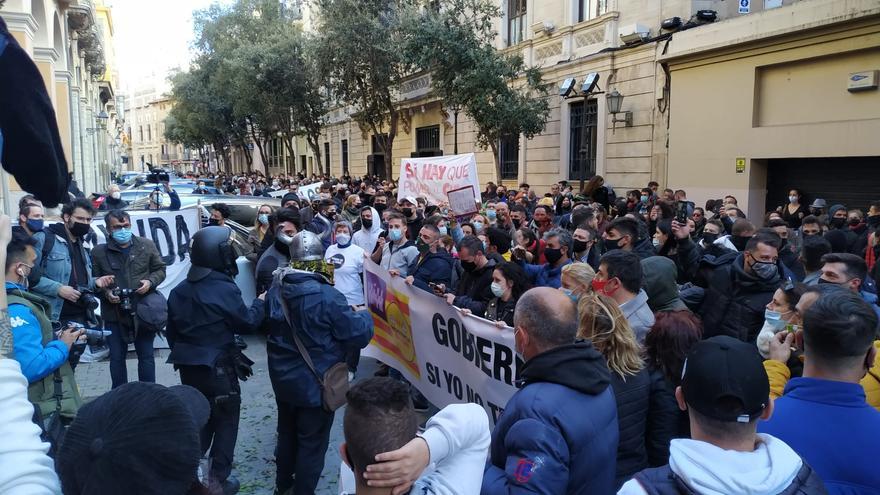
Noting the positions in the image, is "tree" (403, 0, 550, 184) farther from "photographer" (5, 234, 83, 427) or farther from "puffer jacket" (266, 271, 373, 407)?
"photographer" (5, 234, 83, 427)

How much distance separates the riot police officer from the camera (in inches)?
154

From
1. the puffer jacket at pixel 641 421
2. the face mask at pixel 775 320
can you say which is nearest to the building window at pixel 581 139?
the face mask at pixel 775 320

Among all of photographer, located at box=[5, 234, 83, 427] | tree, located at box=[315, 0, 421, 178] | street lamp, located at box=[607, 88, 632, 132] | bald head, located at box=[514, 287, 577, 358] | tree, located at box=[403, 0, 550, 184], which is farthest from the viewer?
tree, located at box=[315, 0, 421, 178]

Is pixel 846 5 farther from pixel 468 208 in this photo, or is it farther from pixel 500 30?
pixel 500 30

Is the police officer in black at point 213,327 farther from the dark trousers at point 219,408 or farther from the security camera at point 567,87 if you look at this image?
the security camera at point 567,87

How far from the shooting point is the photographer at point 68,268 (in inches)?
216

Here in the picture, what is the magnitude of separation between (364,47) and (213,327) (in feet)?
58.0

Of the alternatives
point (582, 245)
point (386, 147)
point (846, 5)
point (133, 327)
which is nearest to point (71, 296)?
point (133, 327)

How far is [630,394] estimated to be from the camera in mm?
2732

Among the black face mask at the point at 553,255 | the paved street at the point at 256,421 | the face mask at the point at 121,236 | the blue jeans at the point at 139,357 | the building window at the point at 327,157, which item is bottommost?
the paved street at the point at 256,421

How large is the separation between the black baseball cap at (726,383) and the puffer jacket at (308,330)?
2457 mm

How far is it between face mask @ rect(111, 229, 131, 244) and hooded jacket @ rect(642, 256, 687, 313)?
471cm

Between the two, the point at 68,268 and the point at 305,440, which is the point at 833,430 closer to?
the point at 305,440

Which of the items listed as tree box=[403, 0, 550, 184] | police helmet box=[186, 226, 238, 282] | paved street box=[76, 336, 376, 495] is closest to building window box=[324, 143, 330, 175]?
tree box=[403, 0, 550, 184]
